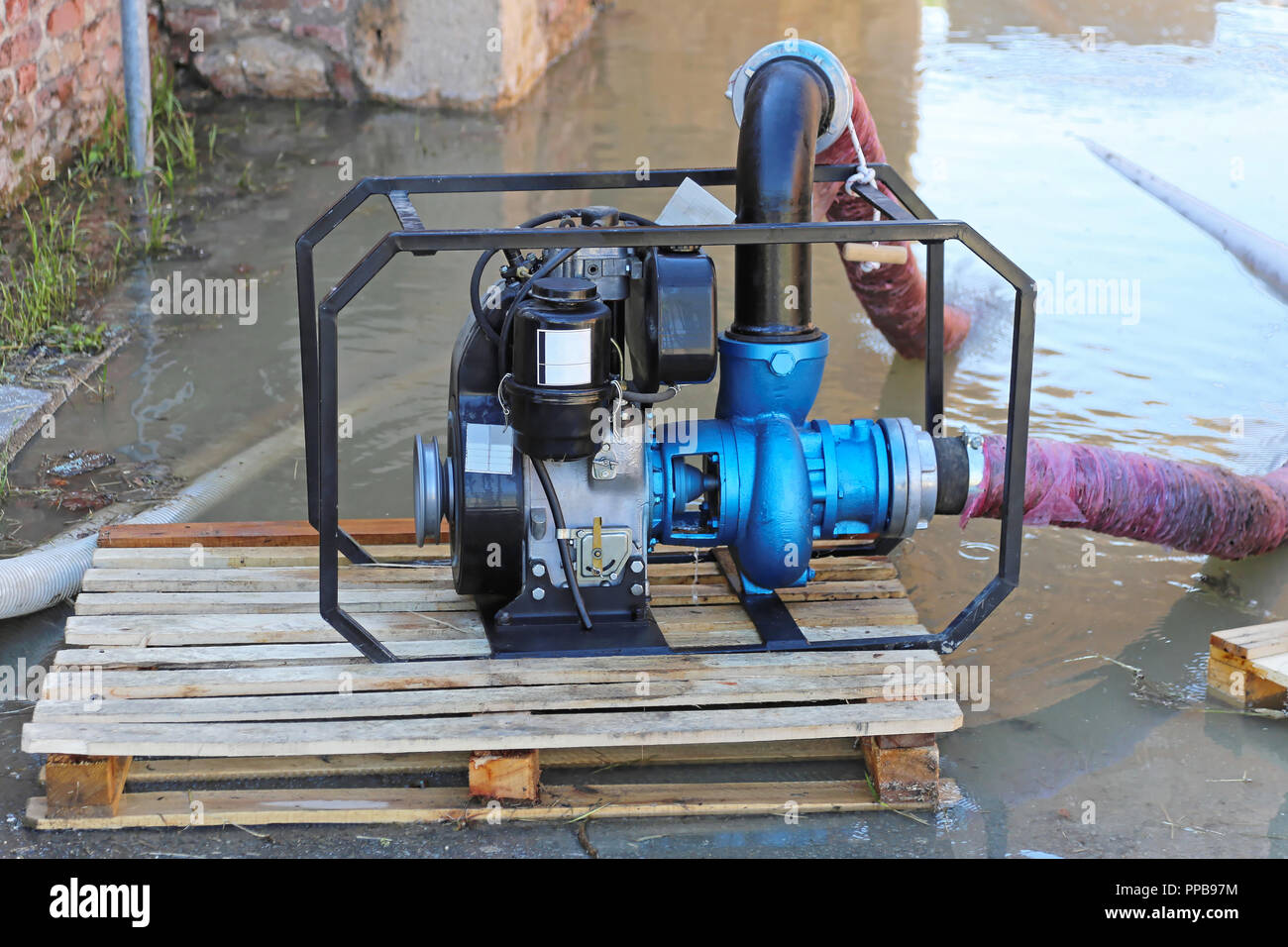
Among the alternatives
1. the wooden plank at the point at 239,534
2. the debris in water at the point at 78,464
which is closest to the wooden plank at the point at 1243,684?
the wooden plank at the point at 239,534

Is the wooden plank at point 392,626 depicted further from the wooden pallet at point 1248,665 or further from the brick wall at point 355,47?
the brick wall at point 355,47

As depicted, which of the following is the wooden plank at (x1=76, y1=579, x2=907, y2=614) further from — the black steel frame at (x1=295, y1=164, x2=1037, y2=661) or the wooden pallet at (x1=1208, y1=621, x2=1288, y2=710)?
the wooden pallet at (x1=1208, y1=621, x2=1288, y2=710)

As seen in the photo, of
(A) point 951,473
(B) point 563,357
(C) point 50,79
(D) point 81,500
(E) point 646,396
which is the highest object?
(C) point 50,79

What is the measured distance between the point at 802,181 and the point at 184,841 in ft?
5.95

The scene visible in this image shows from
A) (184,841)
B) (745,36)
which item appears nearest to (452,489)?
(184,841)

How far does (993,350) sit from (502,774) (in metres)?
3.15

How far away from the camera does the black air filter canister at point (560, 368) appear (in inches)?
100.0

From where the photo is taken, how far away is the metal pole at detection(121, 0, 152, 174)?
19.7ft

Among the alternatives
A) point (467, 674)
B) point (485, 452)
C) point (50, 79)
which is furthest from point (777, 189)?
point (50, 79)

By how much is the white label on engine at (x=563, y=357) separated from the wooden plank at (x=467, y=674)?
611mm

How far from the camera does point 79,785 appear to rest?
248 cm

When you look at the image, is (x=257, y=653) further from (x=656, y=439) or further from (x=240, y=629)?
(x=656, y=439)

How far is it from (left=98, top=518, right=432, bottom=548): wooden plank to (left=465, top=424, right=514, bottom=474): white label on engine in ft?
2.12

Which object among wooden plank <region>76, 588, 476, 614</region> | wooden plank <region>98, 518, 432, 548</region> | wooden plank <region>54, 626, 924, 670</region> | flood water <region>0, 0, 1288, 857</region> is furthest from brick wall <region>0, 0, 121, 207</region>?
wooden plank <region>54, 626, 924, 670</region>
